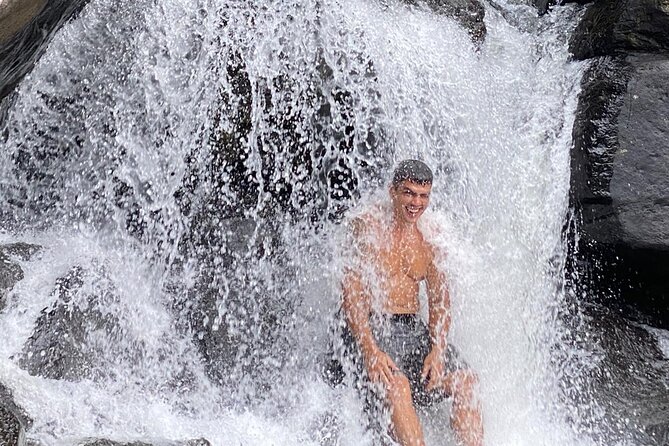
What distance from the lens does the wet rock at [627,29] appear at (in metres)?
5.83

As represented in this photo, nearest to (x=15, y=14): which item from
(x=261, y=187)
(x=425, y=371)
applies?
(x=261, y=187)

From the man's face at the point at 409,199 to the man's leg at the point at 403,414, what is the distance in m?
0.96

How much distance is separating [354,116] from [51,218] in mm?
2550

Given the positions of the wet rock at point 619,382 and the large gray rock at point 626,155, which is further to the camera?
the large gray rock at point 626,155

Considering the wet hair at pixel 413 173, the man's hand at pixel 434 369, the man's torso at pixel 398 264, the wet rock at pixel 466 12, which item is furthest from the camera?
the wet rock at pixel 466 12

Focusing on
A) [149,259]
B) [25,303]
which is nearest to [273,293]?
[149,259]

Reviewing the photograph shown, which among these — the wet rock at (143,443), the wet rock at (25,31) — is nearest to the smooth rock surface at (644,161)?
the wet rock at (143,443)

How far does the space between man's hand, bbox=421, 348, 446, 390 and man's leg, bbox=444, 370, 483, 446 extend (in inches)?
1.9

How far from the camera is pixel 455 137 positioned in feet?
18.3

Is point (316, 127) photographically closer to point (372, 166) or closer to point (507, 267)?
point (372, 166)

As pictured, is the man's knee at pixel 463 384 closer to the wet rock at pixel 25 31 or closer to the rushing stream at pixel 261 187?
the rushing stream at pixel 261 187

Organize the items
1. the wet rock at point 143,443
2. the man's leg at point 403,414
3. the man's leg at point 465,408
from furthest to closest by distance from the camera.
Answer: the man's leg at point 465,408
the man's leg at point 403,414
the wet rock at point 143,443

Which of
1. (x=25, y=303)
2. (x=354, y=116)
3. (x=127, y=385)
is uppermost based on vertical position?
(x=354, y=116)

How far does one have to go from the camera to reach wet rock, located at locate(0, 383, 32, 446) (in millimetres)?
3082
